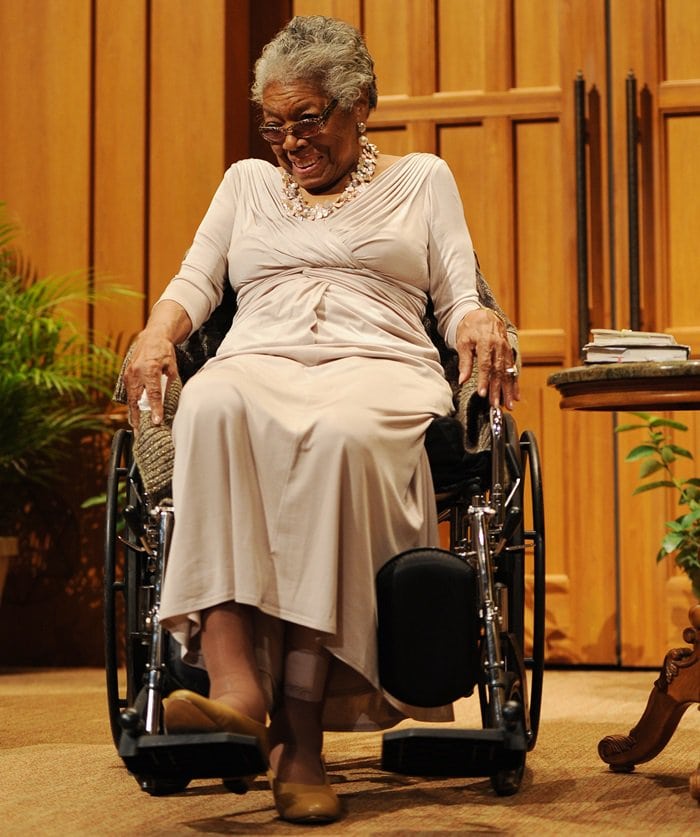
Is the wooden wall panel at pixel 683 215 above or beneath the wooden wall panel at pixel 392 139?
beneath

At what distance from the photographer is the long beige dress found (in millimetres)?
1818

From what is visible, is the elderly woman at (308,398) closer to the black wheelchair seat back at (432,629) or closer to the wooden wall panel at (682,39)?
the black wheelchair seat back at (432,629)

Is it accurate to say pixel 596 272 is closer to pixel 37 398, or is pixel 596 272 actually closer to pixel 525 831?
pixel 37 398

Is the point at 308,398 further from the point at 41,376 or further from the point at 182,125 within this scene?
the point at 182,125

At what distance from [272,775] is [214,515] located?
387 millimetres

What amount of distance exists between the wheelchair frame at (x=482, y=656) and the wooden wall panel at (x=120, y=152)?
5.48 feet

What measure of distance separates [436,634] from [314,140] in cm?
94

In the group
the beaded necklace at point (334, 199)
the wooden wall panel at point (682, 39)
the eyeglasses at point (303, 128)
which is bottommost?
the beaded necklace at point (334, 199)

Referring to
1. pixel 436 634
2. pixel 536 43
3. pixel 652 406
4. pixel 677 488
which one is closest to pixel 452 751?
pixel 436 634

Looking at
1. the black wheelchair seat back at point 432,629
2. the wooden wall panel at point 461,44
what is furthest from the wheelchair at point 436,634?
the wooden wall panel at point 461,44

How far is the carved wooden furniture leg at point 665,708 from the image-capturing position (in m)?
2.09

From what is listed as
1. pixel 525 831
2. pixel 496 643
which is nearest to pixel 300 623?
pixel 496 643

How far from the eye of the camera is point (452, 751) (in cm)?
162

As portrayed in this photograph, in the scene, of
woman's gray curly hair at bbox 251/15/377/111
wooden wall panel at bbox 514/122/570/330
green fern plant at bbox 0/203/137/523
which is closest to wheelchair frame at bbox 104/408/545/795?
woman's gray curly hair at bbox 251/15/377/111
